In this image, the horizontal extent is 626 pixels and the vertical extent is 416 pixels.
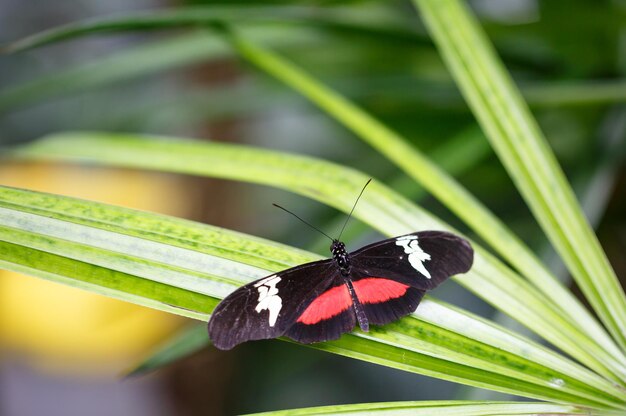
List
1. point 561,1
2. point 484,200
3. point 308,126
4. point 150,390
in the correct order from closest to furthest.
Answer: point 561,1
point 484,200
point 308,126
point 150,390

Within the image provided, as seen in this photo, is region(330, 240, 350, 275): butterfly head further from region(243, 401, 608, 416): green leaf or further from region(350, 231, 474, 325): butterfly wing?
region(243, 401, 608, 416): green leaf

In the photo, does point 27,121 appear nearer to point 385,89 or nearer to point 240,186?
point 240,186

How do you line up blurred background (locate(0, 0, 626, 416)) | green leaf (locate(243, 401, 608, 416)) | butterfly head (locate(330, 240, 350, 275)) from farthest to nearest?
blurred background (locate(0, 0, 626, 416)), butterfly head (locate(330, 240, 350, 275)), green leaf (locate(243, 401, 608, 416))

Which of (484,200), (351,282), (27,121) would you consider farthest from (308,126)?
(351,282)

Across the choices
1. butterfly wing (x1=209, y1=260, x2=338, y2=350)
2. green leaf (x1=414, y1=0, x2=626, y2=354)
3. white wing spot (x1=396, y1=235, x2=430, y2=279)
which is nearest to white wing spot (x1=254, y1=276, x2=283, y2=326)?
butterfly wing (x1=209, y1=260, x2=338, y2=350)

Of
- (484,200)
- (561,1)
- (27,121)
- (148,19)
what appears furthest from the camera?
(27,121)

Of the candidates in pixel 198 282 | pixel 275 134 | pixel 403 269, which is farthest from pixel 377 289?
pixel 275 134

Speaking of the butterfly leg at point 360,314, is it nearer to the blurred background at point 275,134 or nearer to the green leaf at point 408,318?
the green leaf at point 408,318

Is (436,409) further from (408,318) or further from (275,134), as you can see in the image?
(275,134)
